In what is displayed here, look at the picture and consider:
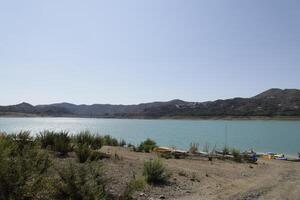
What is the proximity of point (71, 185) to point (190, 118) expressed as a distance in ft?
510

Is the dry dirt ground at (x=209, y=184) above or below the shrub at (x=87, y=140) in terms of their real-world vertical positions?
below

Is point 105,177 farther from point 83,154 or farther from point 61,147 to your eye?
point 61,147

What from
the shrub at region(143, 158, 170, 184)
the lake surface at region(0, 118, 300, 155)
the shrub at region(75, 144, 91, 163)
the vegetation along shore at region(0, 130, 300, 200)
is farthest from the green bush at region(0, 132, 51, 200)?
the lake surface at region(0, 118, 300, 155)

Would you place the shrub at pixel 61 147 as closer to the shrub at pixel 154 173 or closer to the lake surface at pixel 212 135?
the shrub at pixel 154 173

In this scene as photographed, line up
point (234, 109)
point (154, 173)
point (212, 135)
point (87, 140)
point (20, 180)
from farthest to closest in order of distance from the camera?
point (234, 109) → point (212, 135) → point (87, 140) → point (154, 173) → point (20, 180)

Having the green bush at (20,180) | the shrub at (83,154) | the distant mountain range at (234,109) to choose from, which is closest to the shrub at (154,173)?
the shrub at (83,154)

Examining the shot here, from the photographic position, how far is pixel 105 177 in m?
8.71

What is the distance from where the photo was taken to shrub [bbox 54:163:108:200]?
6.56 meters

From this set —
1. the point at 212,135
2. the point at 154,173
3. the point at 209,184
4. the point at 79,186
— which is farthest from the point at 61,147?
the point at 212,135

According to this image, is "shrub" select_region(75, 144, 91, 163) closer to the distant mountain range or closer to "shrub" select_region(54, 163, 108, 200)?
"shrub" select_region(54, 163, 108, 200)

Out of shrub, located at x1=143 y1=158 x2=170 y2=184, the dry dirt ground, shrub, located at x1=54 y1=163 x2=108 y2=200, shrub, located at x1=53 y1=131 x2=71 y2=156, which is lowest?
the dry dirt ground

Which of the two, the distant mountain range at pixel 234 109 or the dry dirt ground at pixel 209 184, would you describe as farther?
the distant mountain range at pixel 234 109

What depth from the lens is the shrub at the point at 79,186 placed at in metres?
6.56

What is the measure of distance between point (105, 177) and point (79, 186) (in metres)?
1.98
